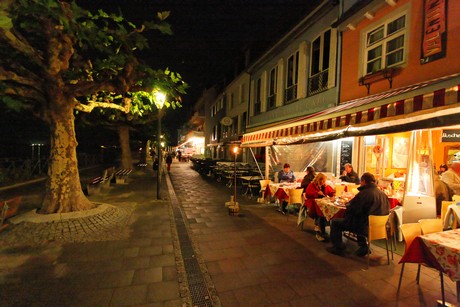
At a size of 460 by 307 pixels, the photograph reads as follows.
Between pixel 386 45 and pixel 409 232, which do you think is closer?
pixel 409 232

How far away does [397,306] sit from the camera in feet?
10.5

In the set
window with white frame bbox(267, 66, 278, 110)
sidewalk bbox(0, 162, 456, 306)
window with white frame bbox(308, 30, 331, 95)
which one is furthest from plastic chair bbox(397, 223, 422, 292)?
window with white frame bbox(267, 66, 278, 110)

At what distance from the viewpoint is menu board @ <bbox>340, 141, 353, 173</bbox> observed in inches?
362

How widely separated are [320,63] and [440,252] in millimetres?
9531

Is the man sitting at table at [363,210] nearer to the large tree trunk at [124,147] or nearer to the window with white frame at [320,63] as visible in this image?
the window with white frame at [320,63]

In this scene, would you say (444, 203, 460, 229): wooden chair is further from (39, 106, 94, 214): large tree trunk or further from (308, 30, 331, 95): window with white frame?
(39, 106, 94, 214): large tree trunk

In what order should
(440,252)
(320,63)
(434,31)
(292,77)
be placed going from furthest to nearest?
(292,77)
(320,63)
(434,31)
(440,252)

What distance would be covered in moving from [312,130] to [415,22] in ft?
13.4

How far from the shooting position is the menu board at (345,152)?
9195mm

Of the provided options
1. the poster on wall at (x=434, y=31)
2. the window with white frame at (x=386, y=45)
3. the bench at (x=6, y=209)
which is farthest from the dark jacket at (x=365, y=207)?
the bench at (x=6, y=209)

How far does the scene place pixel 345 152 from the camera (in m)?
9.41

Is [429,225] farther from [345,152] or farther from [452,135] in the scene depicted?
[452,135]

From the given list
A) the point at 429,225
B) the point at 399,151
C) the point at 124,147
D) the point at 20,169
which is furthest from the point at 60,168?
the point at 124,147

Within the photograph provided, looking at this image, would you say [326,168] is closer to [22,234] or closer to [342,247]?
[342,247]
